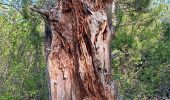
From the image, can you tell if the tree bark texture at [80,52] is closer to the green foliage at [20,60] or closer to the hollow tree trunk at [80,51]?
the hollow tree trunk at [80,51]

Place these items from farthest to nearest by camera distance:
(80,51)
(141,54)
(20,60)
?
1. (141,54)
2. (20,60)
3. (80,51)

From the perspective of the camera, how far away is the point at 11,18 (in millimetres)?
10742

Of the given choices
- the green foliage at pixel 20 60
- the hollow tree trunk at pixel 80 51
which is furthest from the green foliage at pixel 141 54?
the hollow tree trunk at pixel 80 51

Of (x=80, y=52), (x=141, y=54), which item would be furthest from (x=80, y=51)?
(x=141, y=54)

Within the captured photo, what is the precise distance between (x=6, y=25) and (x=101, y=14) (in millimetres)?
7607

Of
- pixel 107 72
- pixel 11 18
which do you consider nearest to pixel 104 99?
pixel 107 72

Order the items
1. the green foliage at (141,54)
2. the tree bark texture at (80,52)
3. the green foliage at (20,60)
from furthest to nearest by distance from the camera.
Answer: the green foliage at (20,60) → the green foliage at (141,54) → the tree bark texture at (80,52)

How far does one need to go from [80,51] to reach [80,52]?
0.01 meters

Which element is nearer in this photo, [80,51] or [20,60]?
[80,51]

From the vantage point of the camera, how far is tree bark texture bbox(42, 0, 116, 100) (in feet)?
11.7

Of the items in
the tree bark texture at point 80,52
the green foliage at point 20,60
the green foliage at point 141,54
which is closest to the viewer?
the tree bark texture at point 80,52

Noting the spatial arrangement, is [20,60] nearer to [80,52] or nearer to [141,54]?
[141,54]

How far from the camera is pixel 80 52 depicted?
11.7 ft

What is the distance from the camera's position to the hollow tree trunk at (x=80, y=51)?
140 inches
